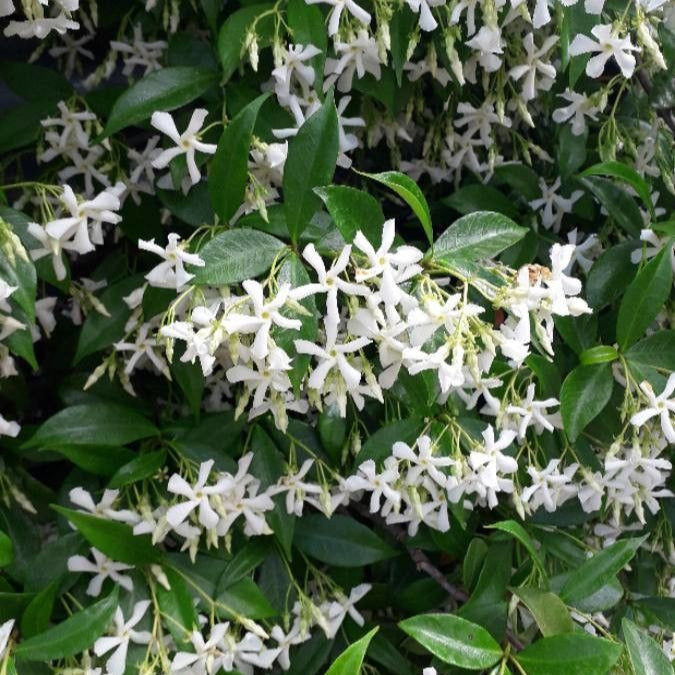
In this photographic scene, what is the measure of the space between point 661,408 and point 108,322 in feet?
1.90

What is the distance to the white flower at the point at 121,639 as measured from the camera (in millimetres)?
849

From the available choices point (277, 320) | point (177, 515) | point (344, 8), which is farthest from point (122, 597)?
point (344, 8)

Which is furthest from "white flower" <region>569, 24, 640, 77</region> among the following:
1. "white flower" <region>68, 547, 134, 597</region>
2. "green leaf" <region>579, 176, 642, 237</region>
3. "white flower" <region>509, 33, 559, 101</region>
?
"white flower" <region>68, 547, 134, 597</region>

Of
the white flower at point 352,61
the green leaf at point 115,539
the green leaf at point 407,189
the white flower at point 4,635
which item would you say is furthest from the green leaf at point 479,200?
the white flower at point 4,635

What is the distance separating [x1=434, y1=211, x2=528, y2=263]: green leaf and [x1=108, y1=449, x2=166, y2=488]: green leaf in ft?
1.19

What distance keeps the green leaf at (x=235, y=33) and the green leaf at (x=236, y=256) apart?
0.20 meters

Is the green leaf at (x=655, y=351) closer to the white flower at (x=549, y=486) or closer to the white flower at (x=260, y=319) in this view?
the white flower at (x=549, y=486)

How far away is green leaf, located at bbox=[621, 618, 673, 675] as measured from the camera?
2.72 ft

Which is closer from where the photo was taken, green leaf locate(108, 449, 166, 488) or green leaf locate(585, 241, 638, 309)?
green leaf locate(108, 449, 166, 488)

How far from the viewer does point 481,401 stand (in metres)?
1.07

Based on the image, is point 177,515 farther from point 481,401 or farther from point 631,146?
point 631,146

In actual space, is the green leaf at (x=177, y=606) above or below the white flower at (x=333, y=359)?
below

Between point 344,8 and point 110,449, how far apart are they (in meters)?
0.51

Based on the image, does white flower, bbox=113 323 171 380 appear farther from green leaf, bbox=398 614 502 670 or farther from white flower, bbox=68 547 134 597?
green leaf, bbox=398 614 502 670
